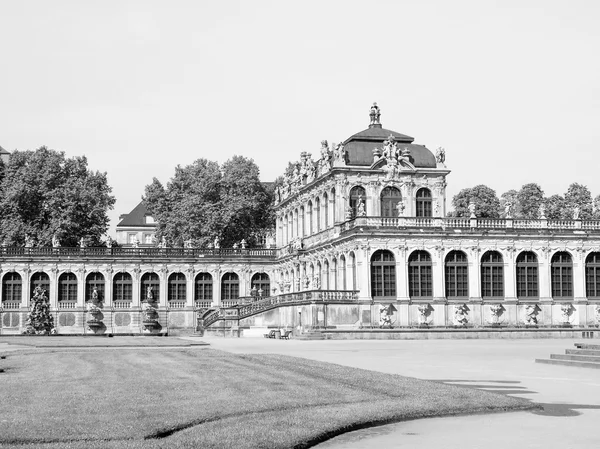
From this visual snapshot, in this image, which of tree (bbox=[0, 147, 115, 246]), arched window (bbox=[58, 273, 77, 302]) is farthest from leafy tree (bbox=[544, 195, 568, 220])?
arched window (bbox=[58, 273, 77, 302])

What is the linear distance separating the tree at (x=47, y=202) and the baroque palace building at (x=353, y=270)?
785 centimetres

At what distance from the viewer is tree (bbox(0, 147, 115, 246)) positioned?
317ft

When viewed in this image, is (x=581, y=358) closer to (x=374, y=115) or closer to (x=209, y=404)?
(x=209, y=404)

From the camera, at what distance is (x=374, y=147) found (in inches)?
3184

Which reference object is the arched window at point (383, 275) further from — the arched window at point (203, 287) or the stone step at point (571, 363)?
the stone step at point (571, 363)

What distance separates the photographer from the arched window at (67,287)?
90125 mm

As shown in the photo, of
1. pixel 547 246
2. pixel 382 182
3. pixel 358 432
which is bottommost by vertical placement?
pixel 358 432

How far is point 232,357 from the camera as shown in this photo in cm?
3275

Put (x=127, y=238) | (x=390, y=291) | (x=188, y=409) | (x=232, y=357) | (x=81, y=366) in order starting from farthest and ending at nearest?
1. (x=127, y=238)
2. (x=390, y=291)
3. (x=232, y=357)
4. (x=81, y=366)
5. (x=188, y=409)

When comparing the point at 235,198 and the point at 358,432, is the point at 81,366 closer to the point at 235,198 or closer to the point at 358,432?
the point at 358,432

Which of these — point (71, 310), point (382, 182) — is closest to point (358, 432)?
point (382, 182)

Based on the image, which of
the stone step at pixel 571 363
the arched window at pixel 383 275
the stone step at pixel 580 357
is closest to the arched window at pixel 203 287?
the arched window at pixel 383 275

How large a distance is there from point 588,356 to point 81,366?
15.8m

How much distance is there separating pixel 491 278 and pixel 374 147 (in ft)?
53.9
